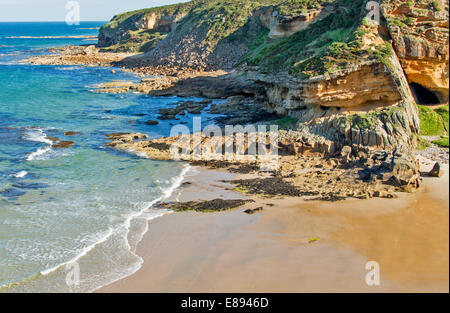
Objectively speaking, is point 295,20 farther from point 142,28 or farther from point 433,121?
point 142,28

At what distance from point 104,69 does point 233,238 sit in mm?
56783

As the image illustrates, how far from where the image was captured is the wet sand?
37.4 feet

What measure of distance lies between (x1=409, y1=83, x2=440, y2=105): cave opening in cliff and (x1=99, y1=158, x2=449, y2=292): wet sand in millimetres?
7041

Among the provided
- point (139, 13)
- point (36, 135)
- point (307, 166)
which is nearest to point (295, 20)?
point (307, 166)

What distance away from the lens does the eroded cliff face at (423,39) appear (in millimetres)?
22000

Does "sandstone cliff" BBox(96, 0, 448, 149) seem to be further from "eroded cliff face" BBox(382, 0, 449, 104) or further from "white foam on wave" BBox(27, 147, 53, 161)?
"white foam on wave" BBox(27, 147, 53, 161)

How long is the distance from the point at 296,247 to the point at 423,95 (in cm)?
1421

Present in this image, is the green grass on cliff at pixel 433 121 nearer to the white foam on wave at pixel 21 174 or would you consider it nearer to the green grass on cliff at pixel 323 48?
the green grass on cliff at pixel 323 48

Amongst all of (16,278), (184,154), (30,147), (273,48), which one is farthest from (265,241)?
(273,48)

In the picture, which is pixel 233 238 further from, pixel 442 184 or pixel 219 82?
pixel 219 82

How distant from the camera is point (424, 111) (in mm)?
22750

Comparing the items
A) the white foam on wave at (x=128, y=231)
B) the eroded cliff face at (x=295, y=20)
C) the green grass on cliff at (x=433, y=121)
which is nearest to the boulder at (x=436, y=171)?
the green grass on cliff at (x=433, y=121)

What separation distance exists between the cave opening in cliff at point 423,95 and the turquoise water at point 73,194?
41.3 feet

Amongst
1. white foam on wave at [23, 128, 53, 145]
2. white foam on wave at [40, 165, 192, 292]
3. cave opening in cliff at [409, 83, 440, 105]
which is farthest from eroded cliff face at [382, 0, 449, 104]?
white foam on wave at [23, 128, 53, 145]
